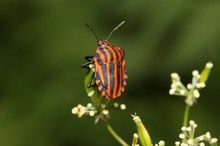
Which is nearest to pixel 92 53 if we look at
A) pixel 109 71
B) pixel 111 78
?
pixel 109 71

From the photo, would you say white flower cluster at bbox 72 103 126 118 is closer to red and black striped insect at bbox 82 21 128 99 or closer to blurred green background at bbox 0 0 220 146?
red and black striped insect at bbox 82 21 128 99

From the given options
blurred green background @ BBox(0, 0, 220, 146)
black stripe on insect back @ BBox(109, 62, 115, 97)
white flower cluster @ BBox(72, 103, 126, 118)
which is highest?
blurred green background @ BBox(0, 0, 220, 146)

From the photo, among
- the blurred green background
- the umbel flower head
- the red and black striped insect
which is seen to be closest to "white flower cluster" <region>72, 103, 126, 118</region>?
the red and black striped insect

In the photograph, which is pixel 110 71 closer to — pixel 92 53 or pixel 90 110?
pixel 90 110

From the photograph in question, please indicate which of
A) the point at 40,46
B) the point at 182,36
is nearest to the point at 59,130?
→ the point at 40,46

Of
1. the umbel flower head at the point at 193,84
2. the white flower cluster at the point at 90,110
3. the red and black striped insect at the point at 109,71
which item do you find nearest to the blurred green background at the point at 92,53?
the red and black striped insect at the point at 109,71

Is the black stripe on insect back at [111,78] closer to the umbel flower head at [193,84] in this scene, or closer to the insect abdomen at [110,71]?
the insect abdomen at [110,71]

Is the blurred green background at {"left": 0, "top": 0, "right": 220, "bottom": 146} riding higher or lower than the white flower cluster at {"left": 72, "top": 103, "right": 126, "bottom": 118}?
higher
